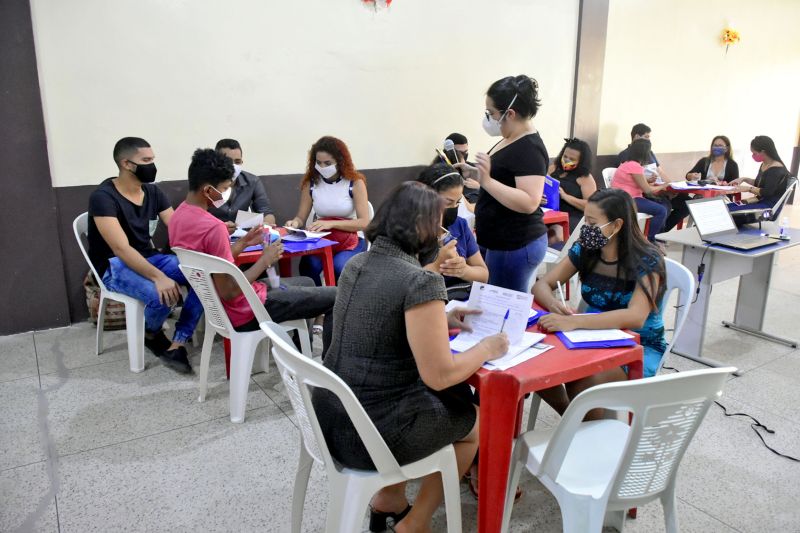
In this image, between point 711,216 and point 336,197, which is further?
point 336,197

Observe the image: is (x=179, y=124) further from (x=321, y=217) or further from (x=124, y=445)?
(x=124, y=445)

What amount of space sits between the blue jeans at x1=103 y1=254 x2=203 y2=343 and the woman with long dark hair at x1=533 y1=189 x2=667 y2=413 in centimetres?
207

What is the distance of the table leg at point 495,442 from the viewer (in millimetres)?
1673

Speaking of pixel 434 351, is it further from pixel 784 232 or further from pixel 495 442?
pixel 784 232

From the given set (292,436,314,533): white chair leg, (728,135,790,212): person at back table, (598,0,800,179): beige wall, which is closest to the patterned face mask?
(292,436,314,533): white chair leg

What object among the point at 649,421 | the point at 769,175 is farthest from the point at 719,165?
the point at 649,421

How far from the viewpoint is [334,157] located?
3.90 m

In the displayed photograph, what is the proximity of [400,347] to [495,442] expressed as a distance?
0.40m

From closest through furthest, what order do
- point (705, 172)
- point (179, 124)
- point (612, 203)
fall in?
point (612, 203)
point (179, 124)
point (705, 172)

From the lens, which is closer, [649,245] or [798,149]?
[649,245]

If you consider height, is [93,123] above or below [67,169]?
above

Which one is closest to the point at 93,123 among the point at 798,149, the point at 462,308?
the point at 462,308

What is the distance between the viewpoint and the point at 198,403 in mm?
3008

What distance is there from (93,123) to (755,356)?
4485 millimetres
